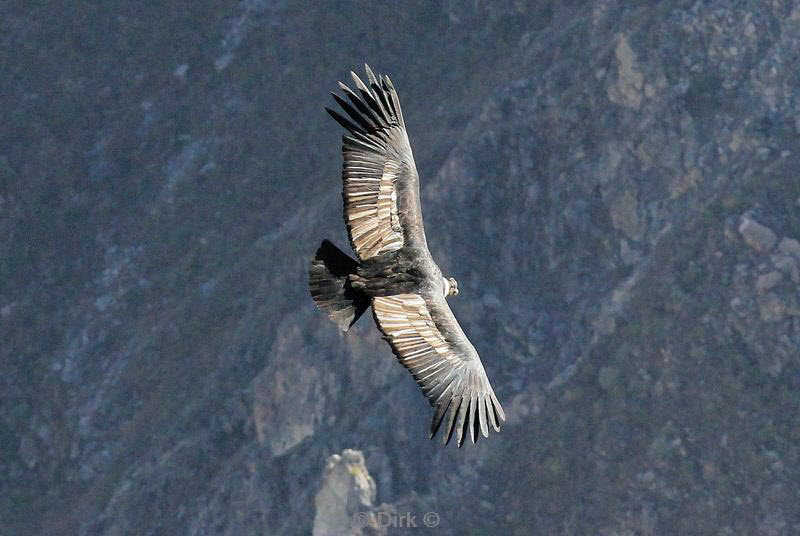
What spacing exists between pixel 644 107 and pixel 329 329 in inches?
406

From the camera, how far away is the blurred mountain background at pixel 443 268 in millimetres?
38125

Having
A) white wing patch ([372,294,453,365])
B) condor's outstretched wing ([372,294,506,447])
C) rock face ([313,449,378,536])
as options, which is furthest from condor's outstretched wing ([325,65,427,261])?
rock face ([313,449,378,536])

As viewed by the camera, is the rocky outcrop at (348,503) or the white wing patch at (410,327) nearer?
the white wing patch at (410,327)

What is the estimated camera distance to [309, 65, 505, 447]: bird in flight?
18.0 m

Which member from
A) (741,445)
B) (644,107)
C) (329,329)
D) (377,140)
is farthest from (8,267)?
(377,140)

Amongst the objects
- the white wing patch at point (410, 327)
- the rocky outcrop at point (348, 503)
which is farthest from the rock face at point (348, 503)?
the white wing patch at point (410, 327)

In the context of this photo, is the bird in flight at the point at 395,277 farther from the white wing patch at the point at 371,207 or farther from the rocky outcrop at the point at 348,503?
the rocky outcrop at the point at 348,503

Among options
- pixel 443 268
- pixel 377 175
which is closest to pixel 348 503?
pixel 443 268

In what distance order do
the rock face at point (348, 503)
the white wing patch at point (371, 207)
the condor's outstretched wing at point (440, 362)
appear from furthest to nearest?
the rock face at point (348, 503)
the white wing patch at point (371, 207)
the condor's outstretched wing at point (440, 362)

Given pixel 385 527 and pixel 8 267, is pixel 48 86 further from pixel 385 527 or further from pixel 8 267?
pixel 385 527

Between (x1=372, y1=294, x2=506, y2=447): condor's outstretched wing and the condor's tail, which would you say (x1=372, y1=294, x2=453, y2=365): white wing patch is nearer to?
(x1=372, y1=294, x2=506, y2=447): condor's outstretched wing

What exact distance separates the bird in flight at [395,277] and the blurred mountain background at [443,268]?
743 inches

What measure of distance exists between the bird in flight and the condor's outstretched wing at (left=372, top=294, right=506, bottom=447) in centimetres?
1

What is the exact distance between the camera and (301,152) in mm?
47594
